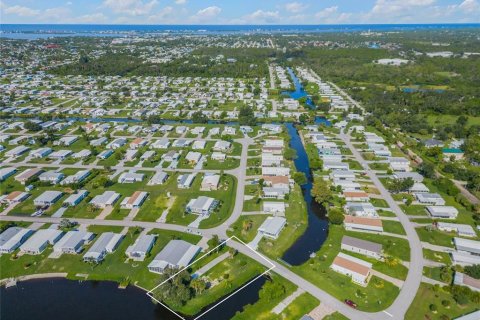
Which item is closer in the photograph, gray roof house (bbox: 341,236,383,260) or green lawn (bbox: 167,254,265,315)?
green lawn (bbox: 167,254,265,315)

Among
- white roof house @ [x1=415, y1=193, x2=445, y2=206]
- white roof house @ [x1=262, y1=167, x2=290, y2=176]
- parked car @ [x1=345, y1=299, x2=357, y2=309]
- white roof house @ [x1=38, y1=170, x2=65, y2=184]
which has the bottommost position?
parked car @ [x1=345, y1=299, x2=357, y2=309]

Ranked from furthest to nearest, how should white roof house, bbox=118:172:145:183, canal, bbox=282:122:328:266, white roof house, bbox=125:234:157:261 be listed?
white roof house, bbox=118:172:145:183, canal, bbox=282:122:328:266, white roof house, bbox=125:234:157:261

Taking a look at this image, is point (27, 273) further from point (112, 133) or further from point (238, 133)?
point (238, 133)

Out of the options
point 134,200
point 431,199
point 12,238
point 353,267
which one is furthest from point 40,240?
point 431,199

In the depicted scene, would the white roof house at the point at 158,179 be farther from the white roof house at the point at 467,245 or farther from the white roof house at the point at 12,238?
the white roof house at the point at 467,245

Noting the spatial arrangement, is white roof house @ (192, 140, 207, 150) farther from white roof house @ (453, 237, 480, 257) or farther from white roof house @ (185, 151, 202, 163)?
white roof house @ (453, 237, 480, 257)

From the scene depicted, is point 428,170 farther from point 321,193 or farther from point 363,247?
point 363,247

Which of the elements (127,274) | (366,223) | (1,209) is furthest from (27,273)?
(366,223)

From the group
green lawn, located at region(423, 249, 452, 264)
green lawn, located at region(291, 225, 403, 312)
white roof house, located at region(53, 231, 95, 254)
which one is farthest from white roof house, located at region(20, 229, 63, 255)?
green lawn, located at region(423, 249, 452, 264)
